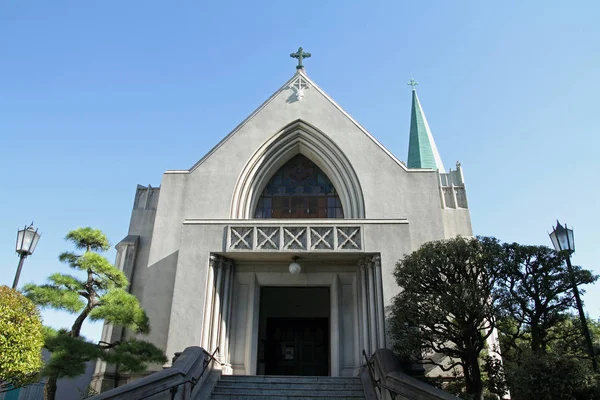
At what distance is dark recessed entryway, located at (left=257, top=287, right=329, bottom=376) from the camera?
15250 millimetres

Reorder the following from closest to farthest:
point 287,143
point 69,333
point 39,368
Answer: point 39,368 < point 69,333 < point 287,143

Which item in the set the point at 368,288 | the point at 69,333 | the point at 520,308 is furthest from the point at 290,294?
the point at 520,308

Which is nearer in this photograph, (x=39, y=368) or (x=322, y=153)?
(x=39, y=368)

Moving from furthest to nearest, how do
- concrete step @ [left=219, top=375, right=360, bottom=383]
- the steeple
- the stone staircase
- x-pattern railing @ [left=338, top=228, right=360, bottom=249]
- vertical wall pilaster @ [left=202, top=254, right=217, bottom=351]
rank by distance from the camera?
the steeple < x-pattern railing @ [left=338, top=228, right=360, bottom=249] < vertical wall pilaster @ [left=202, top=254, right=217, bottom=351] < concrete step @ [left=219, top=375, right=360, bottom=383] < the stone staircase

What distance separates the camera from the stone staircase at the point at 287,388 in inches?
374

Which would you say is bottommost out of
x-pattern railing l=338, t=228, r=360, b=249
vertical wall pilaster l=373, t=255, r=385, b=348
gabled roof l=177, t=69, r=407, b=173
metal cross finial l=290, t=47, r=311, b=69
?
vertical wall pilaster l=373, t=255, r=385, b=348

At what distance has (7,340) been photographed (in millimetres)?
8789

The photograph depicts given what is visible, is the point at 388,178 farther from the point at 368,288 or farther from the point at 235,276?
the point at 235,276

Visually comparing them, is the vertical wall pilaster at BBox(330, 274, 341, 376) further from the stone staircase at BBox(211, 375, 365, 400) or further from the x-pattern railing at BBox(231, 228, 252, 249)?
the x-pattern railing at BBox(231, 228, 252, 249)

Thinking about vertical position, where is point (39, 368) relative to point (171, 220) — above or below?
below

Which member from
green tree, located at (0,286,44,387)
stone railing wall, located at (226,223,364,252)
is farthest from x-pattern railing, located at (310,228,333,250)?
green tree, located at (0,286,44,387)

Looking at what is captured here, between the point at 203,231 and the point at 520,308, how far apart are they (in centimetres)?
862

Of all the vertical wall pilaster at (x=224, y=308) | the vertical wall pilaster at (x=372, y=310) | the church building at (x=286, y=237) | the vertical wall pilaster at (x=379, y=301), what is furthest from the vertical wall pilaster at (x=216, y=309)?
the vertical wall pilaster at (x=379, y=301)

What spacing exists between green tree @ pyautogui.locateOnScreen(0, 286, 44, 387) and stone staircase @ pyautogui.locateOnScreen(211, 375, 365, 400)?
3.99m
